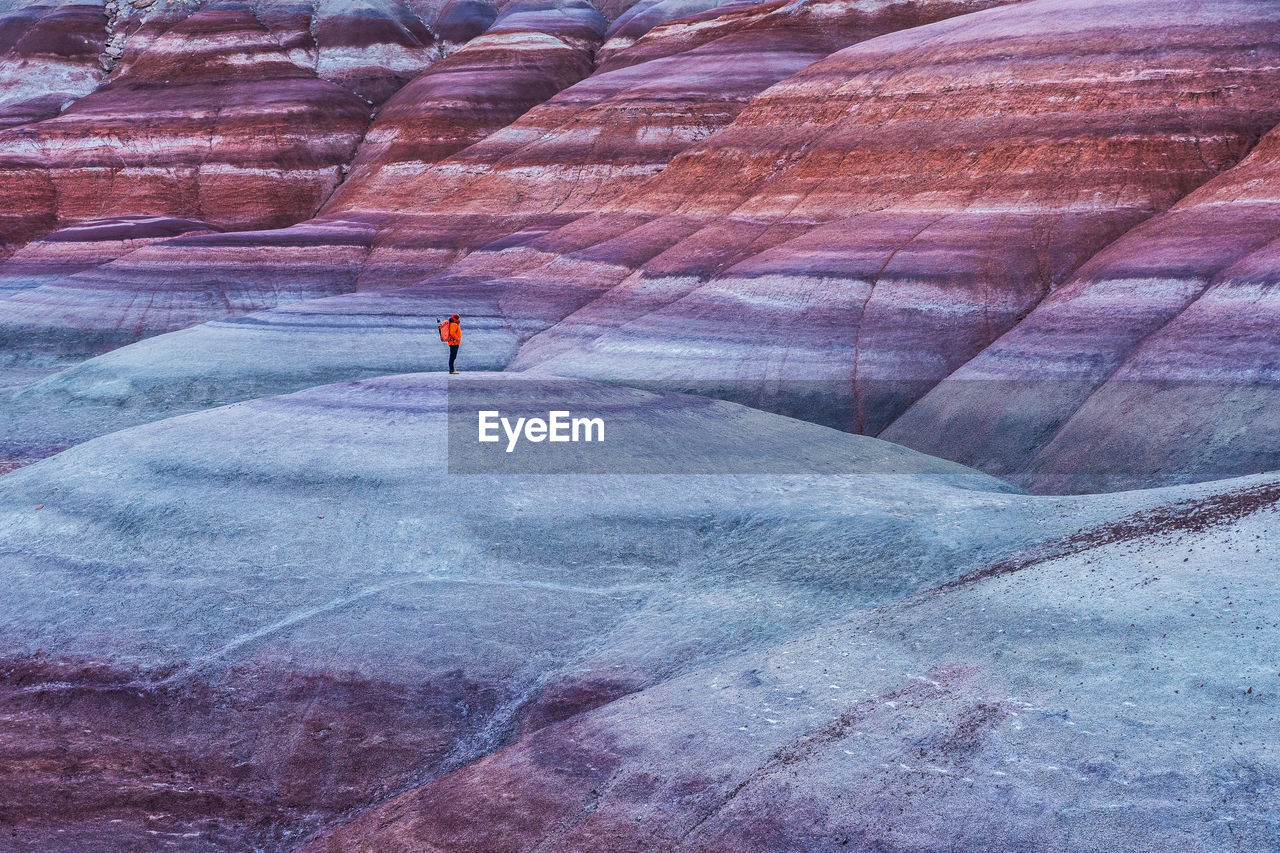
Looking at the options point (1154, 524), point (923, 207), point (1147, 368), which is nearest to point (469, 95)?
point (923, 207)

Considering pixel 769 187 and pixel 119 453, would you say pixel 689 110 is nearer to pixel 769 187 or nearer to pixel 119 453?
pixel 769 187

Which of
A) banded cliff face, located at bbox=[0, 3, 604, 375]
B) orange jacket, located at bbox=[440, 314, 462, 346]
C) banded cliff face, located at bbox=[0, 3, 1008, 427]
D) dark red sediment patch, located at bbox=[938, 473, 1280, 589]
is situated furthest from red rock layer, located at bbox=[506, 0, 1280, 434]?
banded cliff face, located at bbox=[0, 3, 604, 375]

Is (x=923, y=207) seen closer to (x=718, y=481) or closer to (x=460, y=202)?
(x=718, y=481)

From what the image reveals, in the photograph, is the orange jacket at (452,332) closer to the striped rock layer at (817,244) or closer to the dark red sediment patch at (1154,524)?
the striped rock layer at (817,244)

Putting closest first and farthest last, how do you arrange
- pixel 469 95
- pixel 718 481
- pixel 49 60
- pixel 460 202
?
pixel 718 481 < pixel 460 202 < pixel 469 95 < pixel 49 60

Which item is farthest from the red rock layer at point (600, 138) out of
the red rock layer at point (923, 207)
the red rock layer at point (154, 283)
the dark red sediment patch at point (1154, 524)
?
the dark red sediment patch at point (1154, 524)
